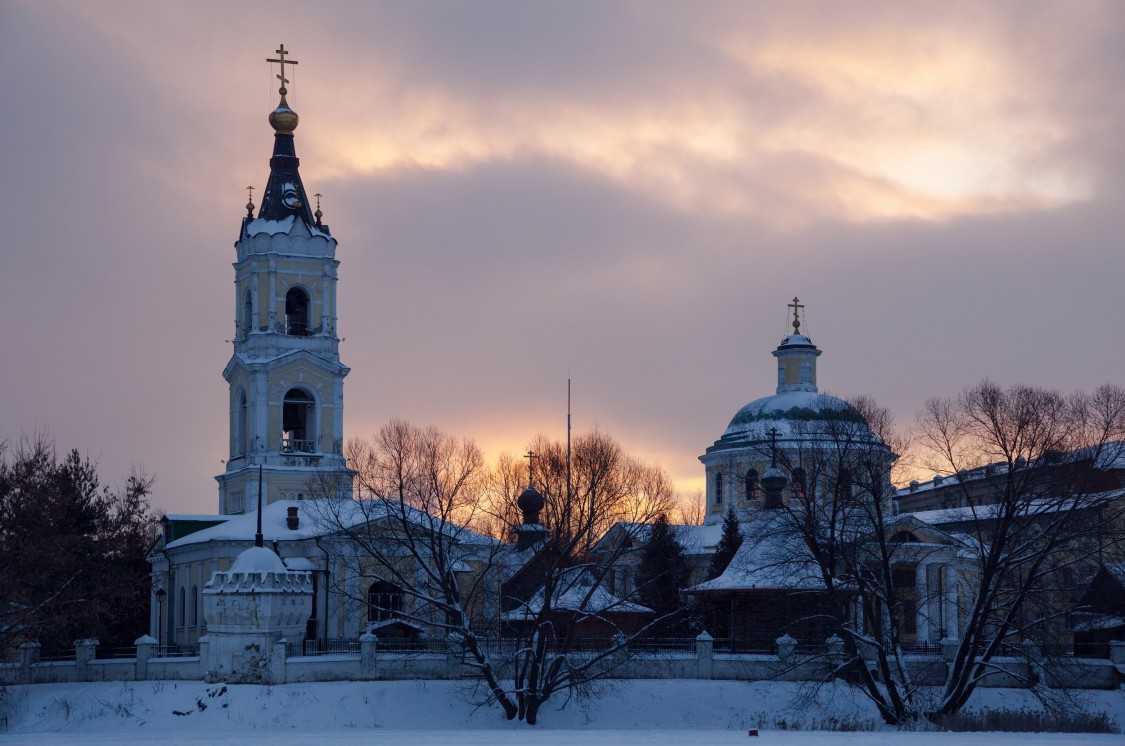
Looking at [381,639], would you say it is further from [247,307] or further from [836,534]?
[247,307]

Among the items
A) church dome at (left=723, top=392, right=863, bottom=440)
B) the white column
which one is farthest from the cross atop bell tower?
the white column

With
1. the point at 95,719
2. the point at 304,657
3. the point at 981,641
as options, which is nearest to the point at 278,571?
the point at 304,657

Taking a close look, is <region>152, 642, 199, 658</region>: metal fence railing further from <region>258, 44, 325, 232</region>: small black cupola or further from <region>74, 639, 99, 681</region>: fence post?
<region>258, 44, 325, 232</region>: small black cupola

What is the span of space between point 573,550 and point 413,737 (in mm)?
15750

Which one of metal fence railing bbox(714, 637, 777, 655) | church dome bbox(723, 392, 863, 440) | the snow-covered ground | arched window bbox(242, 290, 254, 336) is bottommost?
the snow-covered ground

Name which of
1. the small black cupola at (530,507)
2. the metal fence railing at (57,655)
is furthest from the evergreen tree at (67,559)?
the small black cupola at (530,507)

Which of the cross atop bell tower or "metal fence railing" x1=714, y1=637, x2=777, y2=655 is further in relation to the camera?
the cross atop bell tower

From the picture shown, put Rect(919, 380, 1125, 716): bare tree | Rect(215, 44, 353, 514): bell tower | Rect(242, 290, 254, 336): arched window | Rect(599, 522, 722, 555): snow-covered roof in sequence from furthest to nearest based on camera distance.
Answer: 1. Rect(599, 522, 722, 555): snow-covered roof
2. Rect(242, 290, 254, 336): arched window
3. Rect(215, 44, 353, 514): bell tower
4. Rect(919, 380, 1125, 716): bare tree

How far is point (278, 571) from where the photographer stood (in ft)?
145

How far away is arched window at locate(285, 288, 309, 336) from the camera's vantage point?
202ft

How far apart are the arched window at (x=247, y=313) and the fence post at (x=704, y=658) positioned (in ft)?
77.2

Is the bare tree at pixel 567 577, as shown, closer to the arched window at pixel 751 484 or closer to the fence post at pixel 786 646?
the fence post at pixel 786 646

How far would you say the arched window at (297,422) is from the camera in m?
61.0

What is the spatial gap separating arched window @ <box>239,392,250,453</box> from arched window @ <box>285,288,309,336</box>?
3.01m
